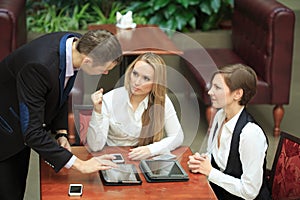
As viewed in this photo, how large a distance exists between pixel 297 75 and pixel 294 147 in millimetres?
3767

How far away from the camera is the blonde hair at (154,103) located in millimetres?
2811

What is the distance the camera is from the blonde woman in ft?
9.41

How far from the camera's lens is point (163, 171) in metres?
2.76

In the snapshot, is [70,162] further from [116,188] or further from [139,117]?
[139,117]

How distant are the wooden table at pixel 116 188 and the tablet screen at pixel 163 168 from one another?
2.0 inches

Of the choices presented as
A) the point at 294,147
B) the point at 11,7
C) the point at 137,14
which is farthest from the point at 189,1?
the point at 294,147

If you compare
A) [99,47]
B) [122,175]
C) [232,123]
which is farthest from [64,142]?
[232,123]

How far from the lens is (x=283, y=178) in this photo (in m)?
3.01

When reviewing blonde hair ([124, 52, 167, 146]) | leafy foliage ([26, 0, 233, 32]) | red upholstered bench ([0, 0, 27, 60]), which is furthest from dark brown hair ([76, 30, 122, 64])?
leafy foliage ([26, 0, 233, 32])

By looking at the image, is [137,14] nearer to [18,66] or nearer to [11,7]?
[11,7]

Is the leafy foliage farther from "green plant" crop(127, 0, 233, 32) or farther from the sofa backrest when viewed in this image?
the sofa backrest

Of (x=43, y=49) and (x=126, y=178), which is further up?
(x=43, y=49)

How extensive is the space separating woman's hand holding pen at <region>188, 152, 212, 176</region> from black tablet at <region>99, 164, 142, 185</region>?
0.25 meters

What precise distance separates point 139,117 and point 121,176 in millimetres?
326
